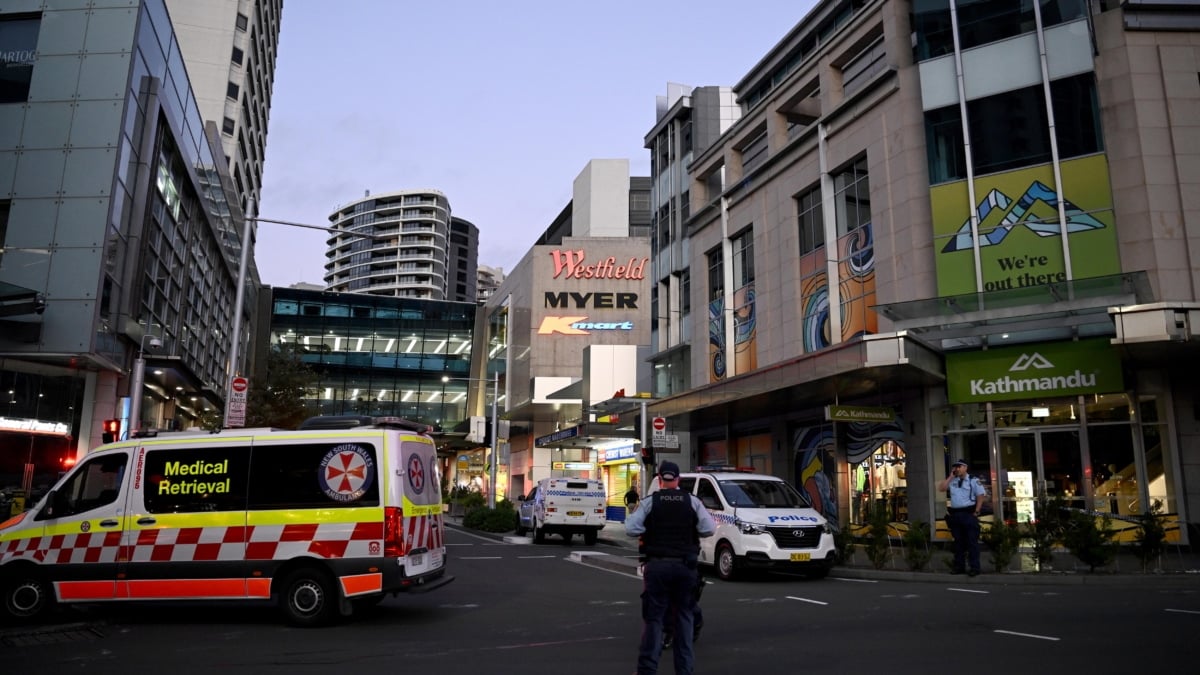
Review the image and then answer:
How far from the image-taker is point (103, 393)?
23.6 m

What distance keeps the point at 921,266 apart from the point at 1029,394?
13.3 feet

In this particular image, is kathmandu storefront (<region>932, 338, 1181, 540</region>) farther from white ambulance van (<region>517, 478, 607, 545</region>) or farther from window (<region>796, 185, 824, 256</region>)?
white ambulance van (<region>517, 478, 607, 545</region>)

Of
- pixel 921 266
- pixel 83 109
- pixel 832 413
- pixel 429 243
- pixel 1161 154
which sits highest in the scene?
pixel 429 243

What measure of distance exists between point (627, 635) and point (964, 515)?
26.9ft

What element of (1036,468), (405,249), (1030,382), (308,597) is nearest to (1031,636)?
(308,597)

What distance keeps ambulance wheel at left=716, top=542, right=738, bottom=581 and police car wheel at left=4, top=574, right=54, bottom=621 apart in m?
9.99

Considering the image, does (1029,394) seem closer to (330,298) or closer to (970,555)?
(970,555)

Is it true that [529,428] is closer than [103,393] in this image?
No

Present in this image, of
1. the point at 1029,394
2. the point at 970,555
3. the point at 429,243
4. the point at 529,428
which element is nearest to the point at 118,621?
the point at 970,555

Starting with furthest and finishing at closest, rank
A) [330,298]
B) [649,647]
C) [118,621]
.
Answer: [330,298] → [118,621] → [649,647]

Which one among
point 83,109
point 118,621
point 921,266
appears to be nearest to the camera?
point 118,621

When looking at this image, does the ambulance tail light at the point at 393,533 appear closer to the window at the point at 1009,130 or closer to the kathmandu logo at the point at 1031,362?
the kathmandu logo at the point at 1031,362

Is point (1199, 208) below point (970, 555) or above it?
above

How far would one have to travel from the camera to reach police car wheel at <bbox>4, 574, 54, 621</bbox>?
9.69m
